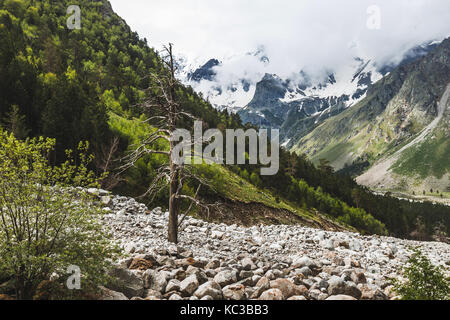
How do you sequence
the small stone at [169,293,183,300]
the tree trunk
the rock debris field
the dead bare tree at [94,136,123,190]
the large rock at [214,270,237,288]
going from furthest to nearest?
1. the dead bare tree at [94,136,123,190]
2. the tree trunk
3. the large rock at [214,270,237,288]
4. the rock debris field
5. the small stone at [169,293,183,300]

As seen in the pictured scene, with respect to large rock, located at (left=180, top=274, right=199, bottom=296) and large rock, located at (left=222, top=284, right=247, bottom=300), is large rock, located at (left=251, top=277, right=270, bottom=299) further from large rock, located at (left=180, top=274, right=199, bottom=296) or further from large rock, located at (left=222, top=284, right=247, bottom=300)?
large rock, located at (left=180, top=274, right=199, bottom=296)

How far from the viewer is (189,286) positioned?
27.2 ft

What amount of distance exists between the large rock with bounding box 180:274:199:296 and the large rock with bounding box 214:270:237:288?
0.97 meters

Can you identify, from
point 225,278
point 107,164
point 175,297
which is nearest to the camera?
point 175,297

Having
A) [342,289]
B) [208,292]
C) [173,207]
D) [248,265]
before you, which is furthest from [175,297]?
[173,207]

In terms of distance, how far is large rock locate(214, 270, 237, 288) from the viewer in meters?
9.08

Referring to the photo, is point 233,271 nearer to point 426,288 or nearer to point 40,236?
point 426,288

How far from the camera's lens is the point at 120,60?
101625 millimetres

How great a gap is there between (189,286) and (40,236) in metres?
4.65

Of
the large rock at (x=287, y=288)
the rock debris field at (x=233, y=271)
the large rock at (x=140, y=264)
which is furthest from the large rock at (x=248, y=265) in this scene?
the large rock at (x=140, y=264)

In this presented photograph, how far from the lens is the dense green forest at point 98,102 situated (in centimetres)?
3206

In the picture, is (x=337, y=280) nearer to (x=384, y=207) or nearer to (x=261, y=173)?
(x=261, y=173)

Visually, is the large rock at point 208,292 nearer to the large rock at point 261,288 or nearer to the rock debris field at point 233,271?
the rock debris field at point 233,271

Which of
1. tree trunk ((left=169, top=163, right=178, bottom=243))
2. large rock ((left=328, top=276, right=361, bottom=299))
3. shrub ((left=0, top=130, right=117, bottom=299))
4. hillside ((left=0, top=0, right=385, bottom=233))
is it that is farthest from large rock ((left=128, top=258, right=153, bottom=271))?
hillside ((left=0, top=0, right=385, bottom=233))
